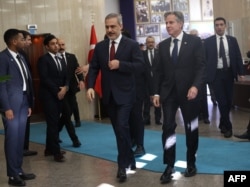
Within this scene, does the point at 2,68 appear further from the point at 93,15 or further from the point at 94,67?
the point at 93,15

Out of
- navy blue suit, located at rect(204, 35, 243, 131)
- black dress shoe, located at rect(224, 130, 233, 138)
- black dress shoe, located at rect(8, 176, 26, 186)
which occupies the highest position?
navy blue suit, located at rect(204, 35, 243, 131)

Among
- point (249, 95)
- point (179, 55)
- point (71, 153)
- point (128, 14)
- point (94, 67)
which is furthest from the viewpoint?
Answer: point (128, 14)

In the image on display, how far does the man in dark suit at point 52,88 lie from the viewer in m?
5.60

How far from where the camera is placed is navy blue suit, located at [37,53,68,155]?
560 centimetres

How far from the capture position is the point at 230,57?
20.7 ft

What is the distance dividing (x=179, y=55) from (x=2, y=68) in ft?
5.91

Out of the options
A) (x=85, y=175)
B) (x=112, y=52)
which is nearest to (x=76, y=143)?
(x=85, y=175)

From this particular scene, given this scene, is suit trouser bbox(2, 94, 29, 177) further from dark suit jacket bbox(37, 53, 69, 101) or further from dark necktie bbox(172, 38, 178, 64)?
dark necktie bbox(172, 38, 178, 64)

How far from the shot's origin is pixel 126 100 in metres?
4.44

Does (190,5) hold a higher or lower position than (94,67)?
higher

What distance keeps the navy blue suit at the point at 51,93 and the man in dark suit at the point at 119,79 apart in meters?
1.23

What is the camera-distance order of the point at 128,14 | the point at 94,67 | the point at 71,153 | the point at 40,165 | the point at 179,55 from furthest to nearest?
the point at 128,14
the point at 71,153
the point at 40,165
the point at 94,67
the point at 179,55

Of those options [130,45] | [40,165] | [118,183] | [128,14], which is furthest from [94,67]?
[128,14]

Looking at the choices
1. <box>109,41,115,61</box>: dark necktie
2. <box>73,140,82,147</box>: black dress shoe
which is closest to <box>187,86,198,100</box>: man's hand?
<box>109,41,115,61</box>: dark necktie
